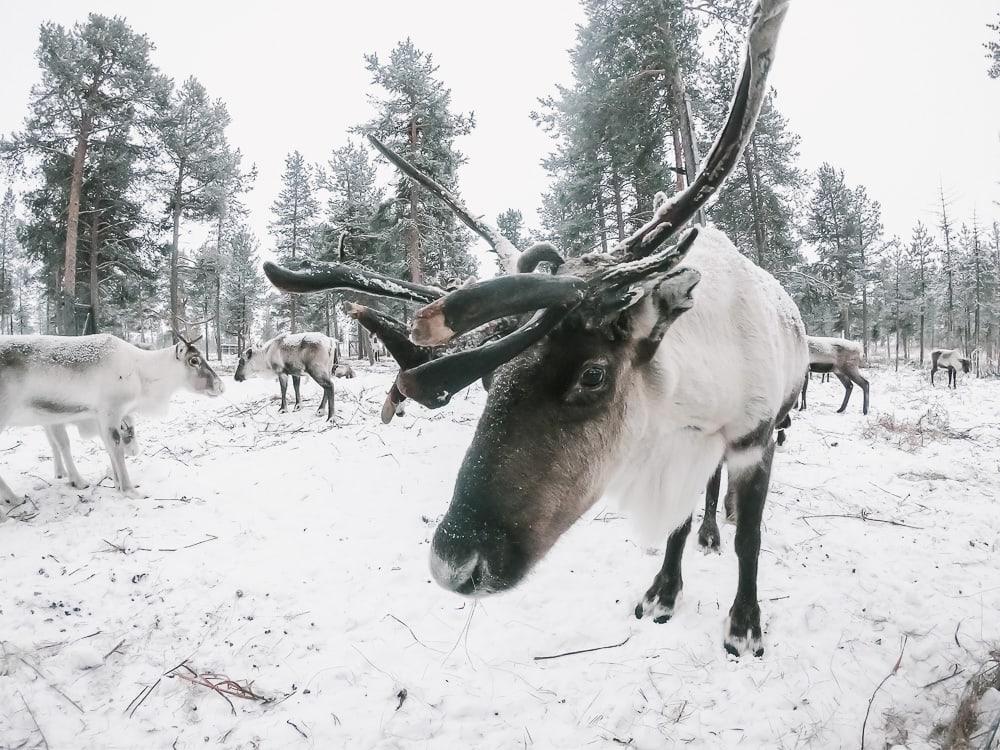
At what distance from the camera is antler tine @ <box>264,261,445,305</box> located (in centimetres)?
166

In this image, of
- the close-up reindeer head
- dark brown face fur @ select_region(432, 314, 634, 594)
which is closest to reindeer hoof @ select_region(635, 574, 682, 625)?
the close-up reindeer head

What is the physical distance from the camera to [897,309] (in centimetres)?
4647

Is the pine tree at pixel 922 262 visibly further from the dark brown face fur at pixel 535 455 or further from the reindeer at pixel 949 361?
the dark brown face fur at pixel 535 455

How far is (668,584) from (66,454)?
7020mm

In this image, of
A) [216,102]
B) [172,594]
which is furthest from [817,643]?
[216,102]

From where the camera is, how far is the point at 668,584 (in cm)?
287

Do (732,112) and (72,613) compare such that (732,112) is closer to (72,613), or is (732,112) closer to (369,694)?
(369,694)

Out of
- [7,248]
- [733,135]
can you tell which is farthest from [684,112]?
[7,248]

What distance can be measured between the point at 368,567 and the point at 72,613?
1968 mm

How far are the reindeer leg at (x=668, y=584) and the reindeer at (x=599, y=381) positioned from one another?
41 centimetres

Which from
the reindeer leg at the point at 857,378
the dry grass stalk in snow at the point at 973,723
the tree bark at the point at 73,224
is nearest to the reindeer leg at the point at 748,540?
the dry grass stalk in snow at the point at 973,723

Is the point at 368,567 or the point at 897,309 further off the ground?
the point at 897,309

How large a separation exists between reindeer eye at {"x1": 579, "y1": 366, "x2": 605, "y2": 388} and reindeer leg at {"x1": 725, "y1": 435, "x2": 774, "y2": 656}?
1.29 meters

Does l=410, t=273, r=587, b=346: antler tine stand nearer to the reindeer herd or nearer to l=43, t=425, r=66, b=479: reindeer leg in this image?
the reindeer herd
